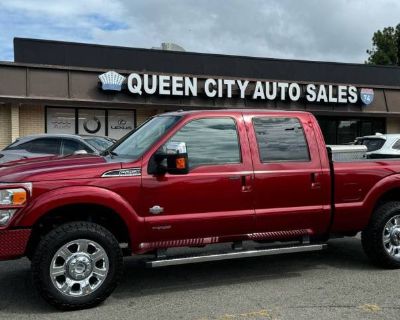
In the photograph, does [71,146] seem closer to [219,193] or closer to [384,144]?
[219,193]

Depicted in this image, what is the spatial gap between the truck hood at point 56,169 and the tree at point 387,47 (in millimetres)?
50546

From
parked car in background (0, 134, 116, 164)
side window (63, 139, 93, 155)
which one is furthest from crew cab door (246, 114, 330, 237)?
side window (63, 139, 93, 155)

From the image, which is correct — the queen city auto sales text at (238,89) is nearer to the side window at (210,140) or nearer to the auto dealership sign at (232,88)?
the auto dealership sign at (232,88)

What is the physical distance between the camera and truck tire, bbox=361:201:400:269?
6293mm

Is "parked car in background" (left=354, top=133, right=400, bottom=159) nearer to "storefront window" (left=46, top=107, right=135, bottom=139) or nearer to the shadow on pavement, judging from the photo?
the shadow on pavement

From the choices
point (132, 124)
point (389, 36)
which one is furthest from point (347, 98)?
point (389, 36)

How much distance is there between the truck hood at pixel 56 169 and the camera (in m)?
4.84

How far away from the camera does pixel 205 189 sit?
17.6 ft

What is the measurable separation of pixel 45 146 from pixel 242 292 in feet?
23.9

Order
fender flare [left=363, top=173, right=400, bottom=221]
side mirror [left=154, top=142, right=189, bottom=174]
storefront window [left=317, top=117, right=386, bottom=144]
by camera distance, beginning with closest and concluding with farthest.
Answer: side mirror [left=154, top=142, right=189, bottom=174], fender flare [left=363, top=173, right=400, bottom=221], storefront window [left=317, top=117, right=386, bottom=144]

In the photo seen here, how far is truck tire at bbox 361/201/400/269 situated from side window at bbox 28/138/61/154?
7.13m

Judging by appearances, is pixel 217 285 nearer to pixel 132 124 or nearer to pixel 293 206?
pixel 293 206

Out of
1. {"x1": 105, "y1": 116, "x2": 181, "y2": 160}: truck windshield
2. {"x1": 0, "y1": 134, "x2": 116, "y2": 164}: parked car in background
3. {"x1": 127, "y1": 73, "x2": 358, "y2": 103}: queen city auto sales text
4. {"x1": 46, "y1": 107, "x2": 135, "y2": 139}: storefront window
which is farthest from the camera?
{"x1": 46, "y1": 107, "x2": 135, "y2": 139}: storefront window

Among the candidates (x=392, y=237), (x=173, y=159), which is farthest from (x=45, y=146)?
(x=392, y=237)
